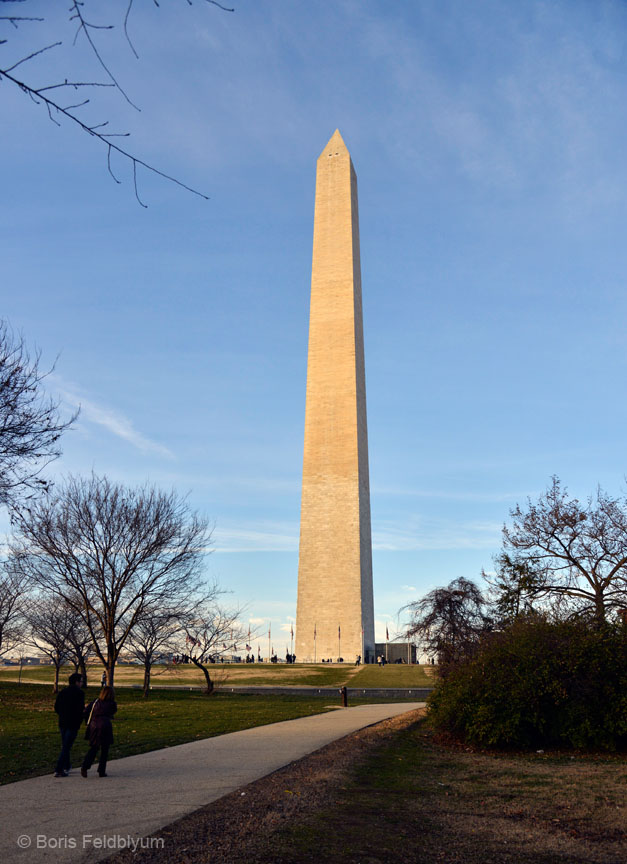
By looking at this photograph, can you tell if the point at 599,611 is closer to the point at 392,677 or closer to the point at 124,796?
the point at 124,796

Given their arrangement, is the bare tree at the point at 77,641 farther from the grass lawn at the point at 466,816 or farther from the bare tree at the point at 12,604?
the grass lawn at the point at 466,816

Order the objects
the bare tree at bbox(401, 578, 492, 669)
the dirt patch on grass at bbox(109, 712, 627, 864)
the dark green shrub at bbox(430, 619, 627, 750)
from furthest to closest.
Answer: the bare tree at bbox(401, 578, 492, 669) → the dark green shrub at bbox(430, 619, 627, 750) → the dirt patch on grass at bbox(109, 712, 627, 864)

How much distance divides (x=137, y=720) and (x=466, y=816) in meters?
13.8

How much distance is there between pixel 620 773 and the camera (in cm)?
1155

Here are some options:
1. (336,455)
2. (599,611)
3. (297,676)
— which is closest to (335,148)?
(336,455)

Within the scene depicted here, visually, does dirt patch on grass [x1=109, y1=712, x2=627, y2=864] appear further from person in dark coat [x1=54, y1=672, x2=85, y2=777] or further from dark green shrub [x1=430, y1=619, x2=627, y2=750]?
person in dark coat [x1=54, y1=672, x2=85, y2=777]

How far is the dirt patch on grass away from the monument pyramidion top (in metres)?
56.3

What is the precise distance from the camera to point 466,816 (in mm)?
8594

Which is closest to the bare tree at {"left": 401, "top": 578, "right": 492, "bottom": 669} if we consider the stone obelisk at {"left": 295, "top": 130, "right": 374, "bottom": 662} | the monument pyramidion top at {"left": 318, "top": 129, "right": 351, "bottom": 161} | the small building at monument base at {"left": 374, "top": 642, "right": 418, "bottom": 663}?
the stone obelisk at {"left": 295, "top": 130, "right": 374, "bottom": 662}

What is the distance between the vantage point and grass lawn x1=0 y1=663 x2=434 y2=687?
42.8 m

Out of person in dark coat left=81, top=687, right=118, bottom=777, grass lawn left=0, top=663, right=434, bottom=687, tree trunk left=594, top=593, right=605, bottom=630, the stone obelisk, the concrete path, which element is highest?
the stone obelisk

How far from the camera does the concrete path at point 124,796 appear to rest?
658 centimetres

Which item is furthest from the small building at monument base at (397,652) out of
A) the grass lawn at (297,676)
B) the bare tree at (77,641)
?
the bare tree at (77,641)

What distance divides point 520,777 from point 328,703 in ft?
59.9
